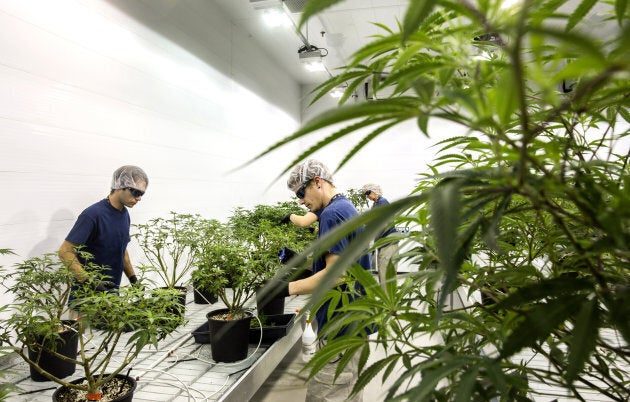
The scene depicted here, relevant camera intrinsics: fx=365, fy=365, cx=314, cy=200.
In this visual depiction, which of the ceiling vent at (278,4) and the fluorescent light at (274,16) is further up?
the fluorescent light at (274,16)

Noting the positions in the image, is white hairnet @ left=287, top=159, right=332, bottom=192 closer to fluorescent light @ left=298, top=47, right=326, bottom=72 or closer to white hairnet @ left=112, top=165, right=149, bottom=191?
white hairnet @ left=112, top=165, right=149, bottom=191

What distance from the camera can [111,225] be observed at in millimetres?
2410

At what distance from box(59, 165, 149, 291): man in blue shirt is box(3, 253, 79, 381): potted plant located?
2.19 ft

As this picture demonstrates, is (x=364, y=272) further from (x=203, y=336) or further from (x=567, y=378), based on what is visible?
(x=203, y=336)

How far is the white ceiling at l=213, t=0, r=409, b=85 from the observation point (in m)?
4.45

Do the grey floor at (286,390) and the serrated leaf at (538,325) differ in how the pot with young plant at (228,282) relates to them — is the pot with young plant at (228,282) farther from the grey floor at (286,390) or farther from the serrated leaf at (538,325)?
the serrated leaf at (538,325)

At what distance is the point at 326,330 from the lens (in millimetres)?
616

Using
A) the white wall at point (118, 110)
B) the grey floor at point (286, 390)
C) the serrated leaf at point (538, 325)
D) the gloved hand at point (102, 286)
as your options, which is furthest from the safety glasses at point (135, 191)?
the serrated leaf at point (538, 325)

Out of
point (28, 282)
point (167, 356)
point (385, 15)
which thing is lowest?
point (167, 356)

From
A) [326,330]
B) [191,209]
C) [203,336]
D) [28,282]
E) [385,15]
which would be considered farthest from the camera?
[385,15]

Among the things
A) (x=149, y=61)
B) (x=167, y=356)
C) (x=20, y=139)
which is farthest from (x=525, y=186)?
(x=149, y=61)

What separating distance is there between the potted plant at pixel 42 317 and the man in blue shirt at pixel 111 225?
26.2 inches

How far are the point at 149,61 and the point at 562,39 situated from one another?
357cm

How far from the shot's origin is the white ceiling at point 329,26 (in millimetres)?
4449
